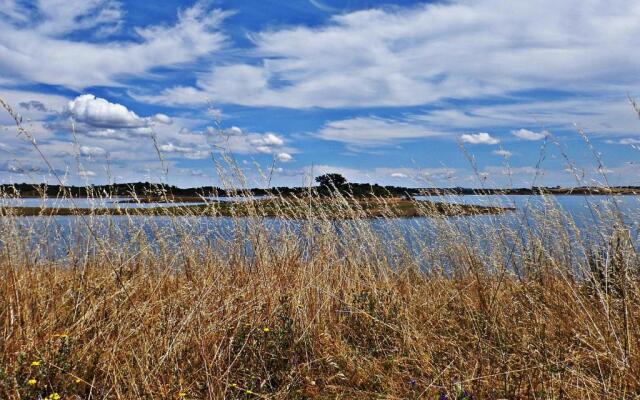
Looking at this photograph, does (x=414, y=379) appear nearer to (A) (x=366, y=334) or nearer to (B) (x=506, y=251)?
(A) (x=366, y=334)

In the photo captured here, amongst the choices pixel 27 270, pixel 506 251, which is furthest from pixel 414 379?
pixel 27 270

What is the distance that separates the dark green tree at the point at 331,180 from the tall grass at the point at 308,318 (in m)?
0.43

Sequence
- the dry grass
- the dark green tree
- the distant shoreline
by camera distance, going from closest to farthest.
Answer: the dry grass → the distant shoreline → the dark green tree

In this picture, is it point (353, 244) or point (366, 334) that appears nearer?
point (366, 334)

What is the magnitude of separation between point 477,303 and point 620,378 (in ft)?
4.53

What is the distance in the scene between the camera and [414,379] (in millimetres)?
2363

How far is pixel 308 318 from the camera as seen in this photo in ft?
10.0

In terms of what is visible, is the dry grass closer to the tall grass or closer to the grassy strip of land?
the tall grass

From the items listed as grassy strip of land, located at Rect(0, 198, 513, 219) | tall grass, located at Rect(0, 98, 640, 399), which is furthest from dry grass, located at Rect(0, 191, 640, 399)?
grassy strip of land, located at Rect(0, 198, 513, 219)

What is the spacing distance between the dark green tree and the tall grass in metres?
0.43

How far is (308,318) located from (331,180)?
7.07 feet

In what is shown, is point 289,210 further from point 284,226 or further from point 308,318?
point 308,318

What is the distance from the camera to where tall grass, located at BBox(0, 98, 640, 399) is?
2.32 meters

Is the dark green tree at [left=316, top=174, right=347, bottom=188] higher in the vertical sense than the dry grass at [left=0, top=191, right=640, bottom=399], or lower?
higher
